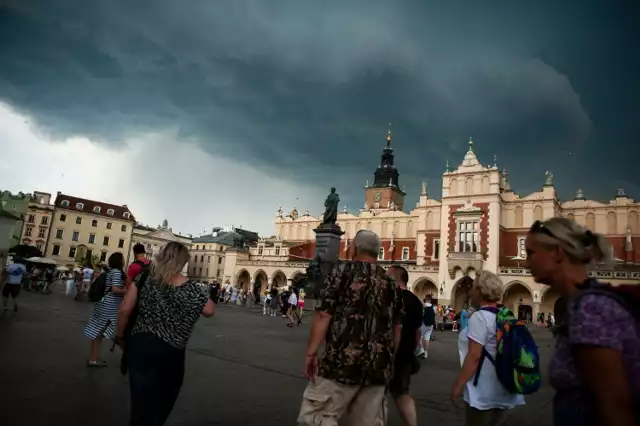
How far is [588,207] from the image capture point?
119 feet

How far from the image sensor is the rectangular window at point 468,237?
Answer: 35.4 m

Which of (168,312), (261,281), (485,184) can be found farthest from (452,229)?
(168,312)

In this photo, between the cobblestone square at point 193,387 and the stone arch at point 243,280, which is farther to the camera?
the stone arch at point 243,280

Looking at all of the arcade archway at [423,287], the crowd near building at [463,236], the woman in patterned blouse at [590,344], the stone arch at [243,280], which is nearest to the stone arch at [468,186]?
the crowd near building at [463,236]

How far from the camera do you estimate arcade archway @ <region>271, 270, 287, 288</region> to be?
47.1 metres

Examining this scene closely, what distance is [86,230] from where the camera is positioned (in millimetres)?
64500

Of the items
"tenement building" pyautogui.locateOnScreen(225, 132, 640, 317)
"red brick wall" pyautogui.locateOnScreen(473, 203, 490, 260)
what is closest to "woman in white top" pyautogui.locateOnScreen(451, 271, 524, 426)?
"tenement building" pyautogui.locateOnScreen(225, 132, 640, 317)

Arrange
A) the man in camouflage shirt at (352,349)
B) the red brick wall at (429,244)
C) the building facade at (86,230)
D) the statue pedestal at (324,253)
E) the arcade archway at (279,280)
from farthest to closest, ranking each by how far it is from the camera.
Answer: the building facade at (86,230)
the arcade archway at (279,280)
the red brick wall at (429,244)
the statue pedestal at (324,253)
the man in camouflage shirt at (352,349)

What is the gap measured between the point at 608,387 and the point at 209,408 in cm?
395

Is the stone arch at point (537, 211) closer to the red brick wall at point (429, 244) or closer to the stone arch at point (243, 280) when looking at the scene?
the red brick wall at point (429, 244)

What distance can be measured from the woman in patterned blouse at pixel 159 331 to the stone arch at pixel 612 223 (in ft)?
132

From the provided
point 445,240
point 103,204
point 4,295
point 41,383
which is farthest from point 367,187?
point 41,383

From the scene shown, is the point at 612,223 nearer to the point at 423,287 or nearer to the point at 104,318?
the point at 423,287

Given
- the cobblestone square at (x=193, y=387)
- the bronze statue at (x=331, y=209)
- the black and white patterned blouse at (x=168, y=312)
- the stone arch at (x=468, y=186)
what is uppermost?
the stone arch at (x=468, y=186)
